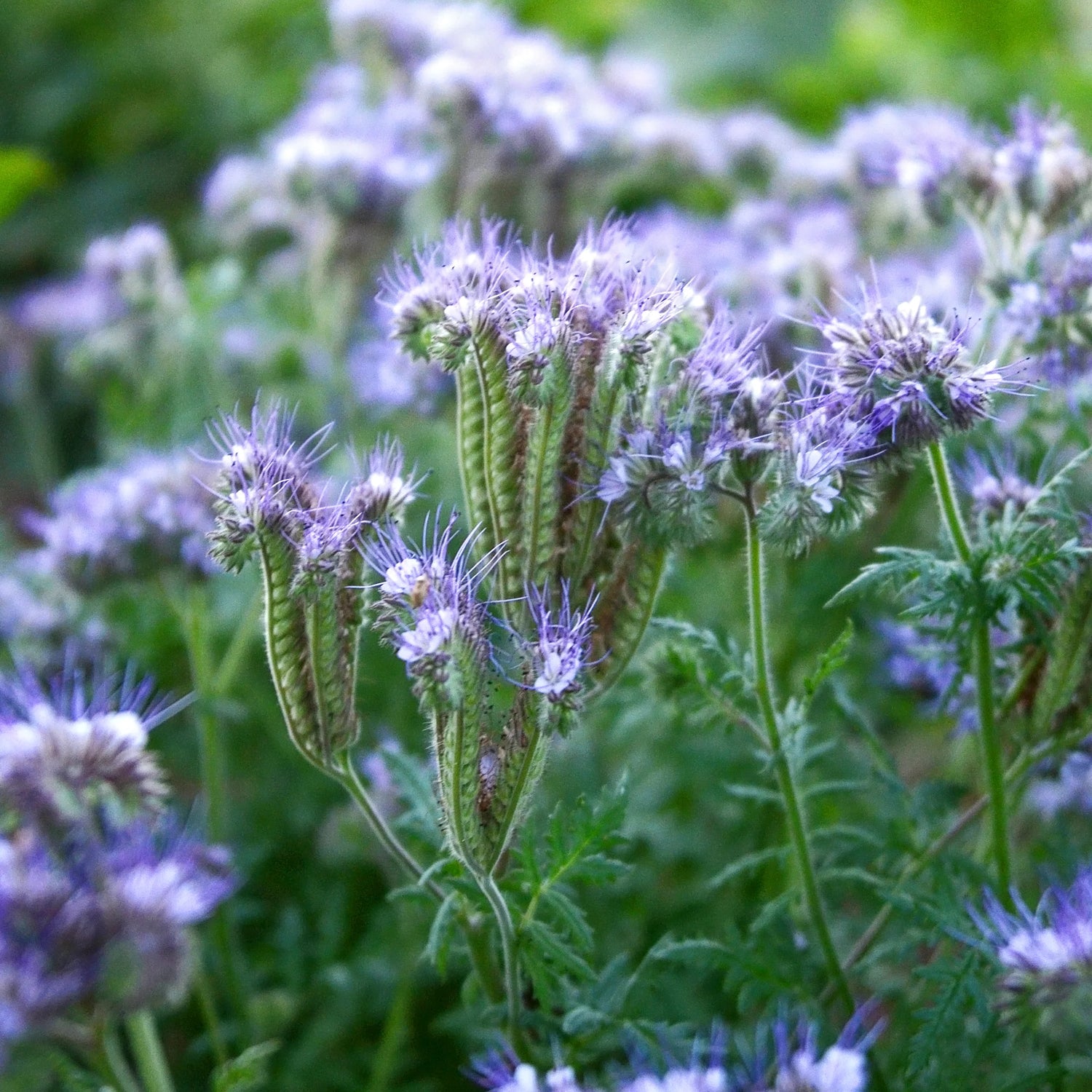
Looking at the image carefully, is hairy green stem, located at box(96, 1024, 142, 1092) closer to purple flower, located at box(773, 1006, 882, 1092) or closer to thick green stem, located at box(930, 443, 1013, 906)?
purple flower, located at box(773, 1006, 882, 1092)

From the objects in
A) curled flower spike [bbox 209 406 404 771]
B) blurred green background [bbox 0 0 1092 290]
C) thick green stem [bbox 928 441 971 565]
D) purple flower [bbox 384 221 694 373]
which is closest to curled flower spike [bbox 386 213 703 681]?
purple flower [bbox 384 221 694 373]

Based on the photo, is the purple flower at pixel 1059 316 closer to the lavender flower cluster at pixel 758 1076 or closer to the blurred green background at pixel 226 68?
the lavender flower cluster at pixel 758 1076

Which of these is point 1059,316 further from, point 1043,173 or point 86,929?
point 86,929

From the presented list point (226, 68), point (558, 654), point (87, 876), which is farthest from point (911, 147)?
point (226, 68)

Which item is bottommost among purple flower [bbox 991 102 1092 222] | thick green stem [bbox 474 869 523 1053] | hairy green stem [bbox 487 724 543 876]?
thick green stem [bbox 474 869 523 1053]

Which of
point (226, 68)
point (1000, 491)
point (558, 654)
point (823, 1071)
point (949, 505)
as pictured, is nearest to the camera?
point (823, 1071)

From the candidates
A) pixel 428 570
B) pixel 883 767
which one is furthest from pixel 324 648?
pixel 883 767

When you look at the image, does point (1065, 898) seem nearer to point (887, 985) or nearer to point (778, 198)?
point (887, 985)
